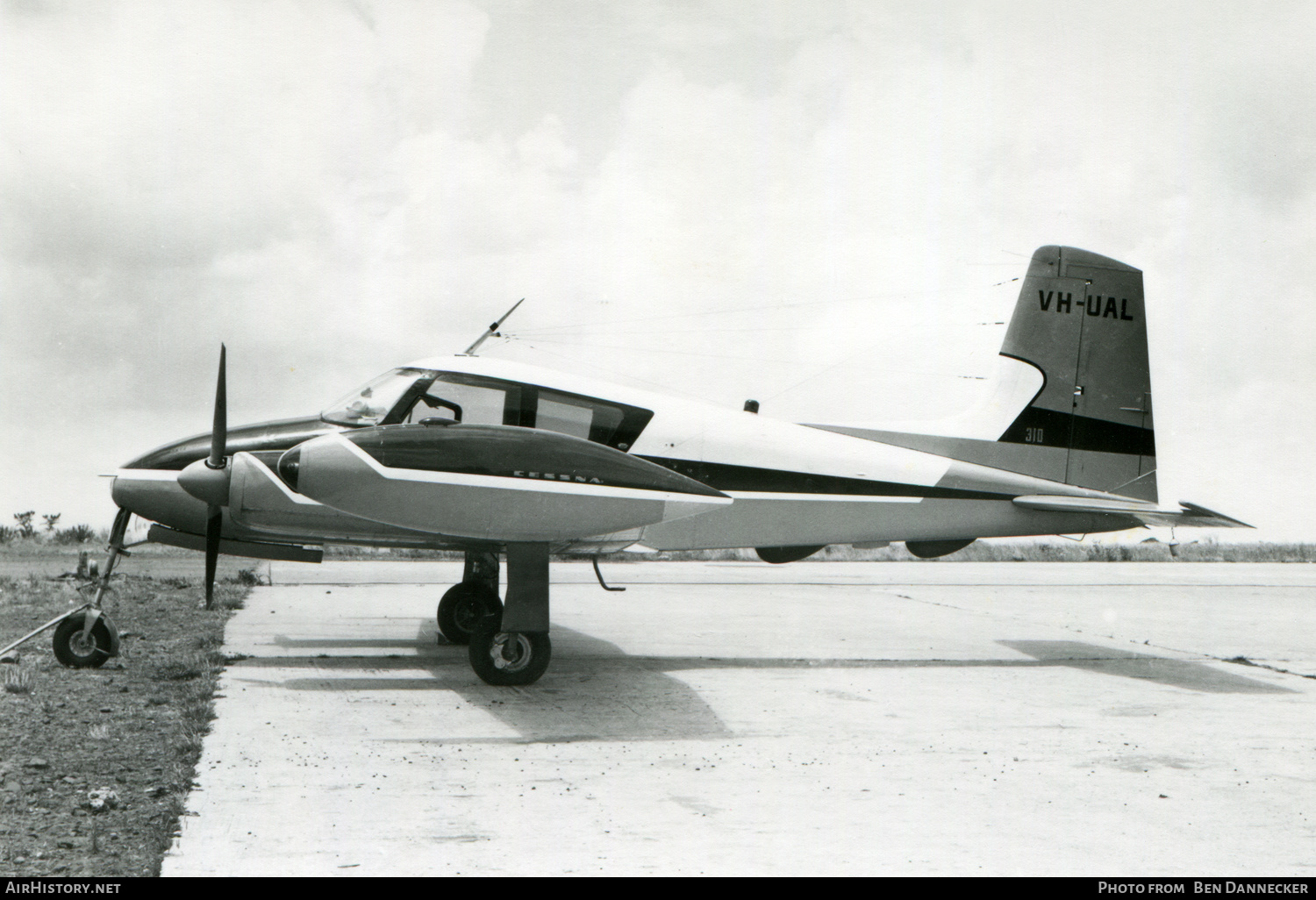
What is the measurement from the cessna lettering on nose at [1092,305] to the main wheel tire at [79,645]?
891 cm

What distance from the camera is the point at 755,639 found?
1066 cm

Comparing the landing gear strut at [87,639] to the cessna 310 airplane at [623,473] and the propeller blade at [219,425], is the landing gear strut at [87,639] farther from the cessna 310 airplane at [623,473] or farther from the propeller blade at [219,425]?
the propeller blade at [219,425]

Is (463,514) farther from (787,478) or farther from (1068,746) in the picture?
(1068,746)

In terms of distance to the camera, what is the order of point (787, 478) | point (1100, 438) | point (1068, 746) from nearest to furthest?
point (1068, 746) → point (787, 478) → point (1100, 438)

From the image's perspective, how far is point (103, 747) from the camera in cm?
549

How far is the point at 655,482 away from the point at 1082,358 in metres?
5.40

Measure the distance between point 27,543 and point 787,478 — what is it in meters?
24.0

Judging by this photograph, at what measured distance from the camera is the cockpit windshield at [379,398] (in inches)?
330

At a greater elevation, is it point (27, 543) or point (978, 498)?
point (978, 498)

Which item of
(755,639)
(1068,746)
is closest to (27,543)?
(755,639)

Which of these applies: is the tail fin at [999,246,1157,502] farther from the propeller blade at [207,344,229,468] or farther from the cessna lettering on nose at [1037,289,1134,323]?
the propeller blade at [207,344,229,468]

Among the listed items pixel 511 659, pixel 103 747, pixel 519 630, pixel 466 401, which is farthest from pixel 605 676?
pixel 103 747

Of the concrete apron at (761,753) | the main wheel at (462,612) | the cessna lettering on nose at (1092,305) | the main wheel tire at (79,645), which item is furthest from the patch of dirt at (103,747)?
the cessna lettering on nose at (1092,305)

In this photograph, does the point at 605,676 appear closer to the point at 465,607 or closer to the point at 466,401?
the point at 465,607
